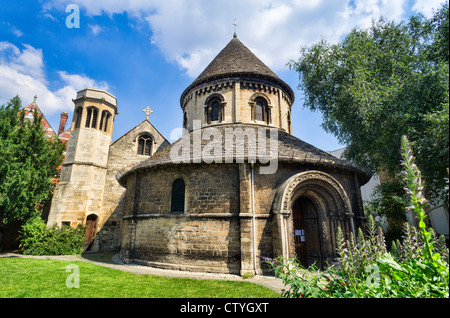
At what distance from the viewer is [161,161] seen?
37.3 ft

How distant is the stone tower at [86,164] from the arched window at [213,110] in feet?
33.7

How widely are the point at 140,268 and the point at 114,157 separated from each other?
1209 cm

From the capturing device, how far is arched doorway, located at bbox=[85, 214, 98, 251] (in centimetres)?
1766

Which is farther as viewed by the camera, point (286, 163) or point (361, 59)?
point (361, 59)

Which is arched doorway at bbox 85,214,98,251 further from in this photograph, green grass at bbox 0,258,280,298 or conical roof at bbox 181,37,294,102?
conical roof at bbox 181,37,294,102

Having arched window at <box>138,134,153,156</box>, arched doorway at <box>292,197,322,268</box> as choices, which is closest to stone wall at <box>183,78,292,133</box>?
arched doorway at <box>292,197,322,268</box>

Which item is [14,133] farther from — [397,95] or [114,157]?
[397,95]

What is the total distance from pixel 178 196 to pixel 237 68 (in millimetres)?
9748

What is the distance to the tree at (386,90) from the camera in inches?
338

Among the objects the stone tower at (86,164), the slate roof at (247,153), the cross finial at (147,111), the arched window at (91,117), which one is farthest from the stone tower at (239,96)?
the arched window at (91,117)

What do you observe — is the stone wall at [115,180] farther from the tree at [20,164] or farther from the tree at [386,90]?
the tree at [386,90]

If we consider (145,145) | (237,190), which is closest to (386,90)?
(237,190)

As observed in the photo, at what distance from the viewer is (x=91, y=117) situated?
64.4 ft
